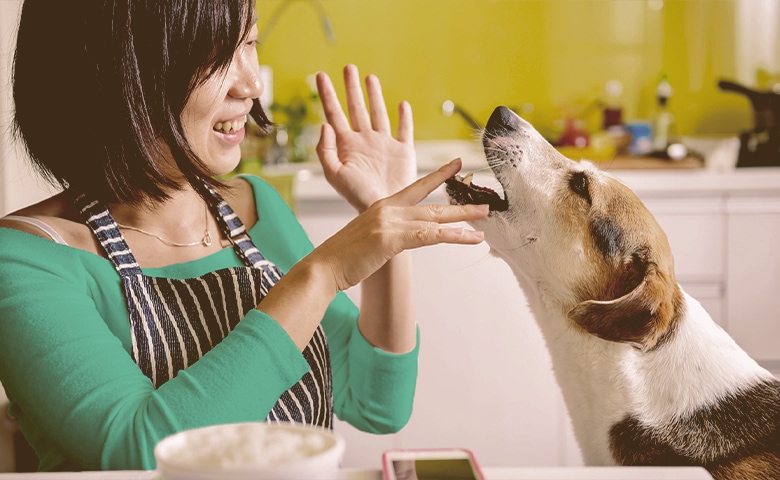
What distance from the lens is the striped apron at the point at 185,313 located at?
1.04m

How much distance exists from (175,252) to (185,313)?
138 millimetres

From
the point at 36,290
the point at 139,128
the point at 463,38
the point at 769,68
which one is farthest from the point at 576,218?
the point at 769,68

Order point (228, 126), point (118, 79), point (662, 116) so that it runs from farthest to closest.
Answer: point (662, 116) → point (228, 126) → point (118, 79)

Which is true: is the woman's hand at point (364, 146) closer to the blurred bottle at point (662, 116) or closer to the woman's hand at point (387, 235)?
the woman's hand at point (387, 235)

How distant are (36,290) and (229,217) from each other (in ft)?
1.18

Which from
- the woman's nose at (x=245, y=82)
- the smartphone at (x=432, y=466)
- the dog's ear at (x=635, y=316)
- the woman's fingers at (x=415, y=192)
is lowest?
the dog's ear at (x=635, y=316)

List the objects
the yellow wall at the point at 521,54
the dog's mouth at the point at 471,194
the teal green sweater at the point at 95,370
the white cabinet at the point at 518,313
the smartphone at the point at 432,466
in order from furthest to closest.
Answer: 1. the yellow wall at the point at 521,54
2. the white cabinet at the point at 518,313
3. the dog's mouth at the point at 471,194
4. the teal green sweater at the point at 95,370
5. the smartphone at the point at 432,466

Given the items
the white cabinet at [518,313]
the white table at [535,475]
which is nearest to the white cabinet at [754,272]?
the white cabinet at [518,313]

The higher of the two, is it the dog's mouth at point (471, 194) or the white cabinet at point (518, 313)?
the dog's mouth at point (471, 194)

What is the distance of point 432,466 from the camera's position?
0.64 metres

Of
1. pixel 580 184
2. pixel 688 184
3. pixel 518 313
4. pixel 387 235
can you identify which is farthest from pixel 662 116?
pixel 387 235

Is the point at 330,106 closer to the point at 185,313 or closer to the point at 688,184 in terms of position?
the point at 185,313

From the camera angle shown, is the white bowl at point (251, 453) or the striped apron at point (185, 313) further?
the striped apron at point (185, 313)

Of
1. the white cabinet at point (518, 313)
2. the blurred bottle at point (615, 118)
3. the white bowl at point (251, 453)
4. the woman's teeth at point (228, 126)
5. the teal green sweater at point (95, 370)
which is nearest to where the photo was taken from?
the white bowl at point (251, 453)
